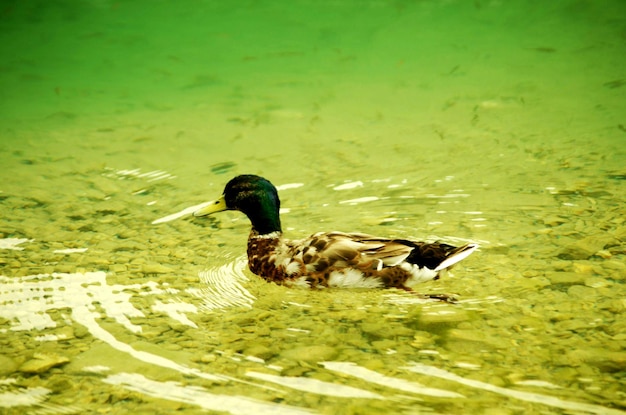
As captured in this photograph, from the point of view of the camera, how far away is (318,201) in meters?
7.02

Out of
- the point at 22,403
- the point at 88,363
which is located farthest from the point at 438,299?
the point at 22,403

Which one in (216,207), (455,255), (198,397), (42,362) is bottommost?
(198,397)

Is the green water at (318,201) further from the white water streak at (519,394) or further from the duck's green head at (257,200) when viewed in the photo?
the duck's green head at (257,200)

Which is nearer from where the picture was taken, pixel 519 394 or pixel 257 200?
pixel 519 394

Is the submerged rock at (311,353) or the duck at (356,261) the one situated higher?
the duck at (356,261)

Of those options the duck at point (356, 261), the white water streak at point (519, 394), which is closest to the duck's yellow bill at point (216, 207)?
the duck at point (356, 261)

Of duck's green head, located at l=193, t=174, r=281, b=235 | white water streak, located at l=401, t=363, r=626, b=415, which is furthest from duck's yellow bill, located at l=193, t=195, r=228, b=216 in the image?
white water streak, located at l=401, t=363, r=626, b=415

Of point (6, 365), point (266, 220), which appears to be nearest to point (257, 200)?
point (266, 220)

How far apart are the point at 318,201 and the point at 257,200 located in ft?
3.56

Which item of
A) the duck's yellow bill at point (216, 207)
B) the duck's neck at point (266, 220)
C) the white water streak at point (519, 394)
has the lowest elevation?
the white water streak at point (519, 394)

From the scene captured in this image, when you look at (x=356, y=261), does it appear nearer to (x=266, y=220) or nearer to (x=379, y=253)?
(x=379, y=253)

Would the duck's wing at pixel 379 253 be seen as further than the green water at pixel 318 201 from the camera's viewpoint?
Yes

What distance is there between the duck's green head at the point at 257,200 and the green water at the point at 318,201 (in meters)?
0.36

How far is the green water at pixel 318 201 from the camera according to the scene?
179 inches
